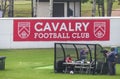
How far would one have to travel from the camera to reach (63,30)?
40656mm

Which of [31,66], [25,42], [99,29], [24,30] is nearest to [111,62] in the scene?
[31,66]

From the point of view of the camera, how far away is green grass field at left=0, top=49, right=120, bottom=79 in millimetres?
23594

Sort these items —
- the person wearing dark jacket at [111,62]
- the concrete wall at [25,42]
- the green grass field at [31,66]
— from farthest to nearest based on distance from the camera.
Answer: the concrete wall at [25,42] < the person wearing dark jacket at [111,62] < the green grass field at [31,66]

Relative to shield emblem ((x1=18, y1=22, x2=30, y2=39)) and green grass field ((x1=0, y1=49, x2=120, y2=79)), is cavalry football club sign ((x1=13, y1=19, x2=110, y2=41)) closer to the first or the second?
shield emblem ((x1=18, y1=22, x2=30, y2=39))

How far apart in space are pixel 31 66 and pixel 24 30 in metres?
12.5

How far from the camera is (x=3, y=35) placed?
40531 mm

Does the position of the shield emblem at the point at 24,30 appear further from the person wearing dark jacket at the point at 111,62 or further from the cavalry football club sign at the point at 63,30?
the person wearing dark jacket at the point at 111,62

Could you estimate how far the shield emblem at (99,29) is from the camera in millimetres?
40438

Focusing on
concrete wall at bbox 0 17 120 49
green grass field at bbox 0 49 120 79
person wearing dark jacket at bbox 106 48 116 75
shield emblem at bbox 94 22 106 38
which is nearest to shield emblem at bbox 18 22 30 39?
concrete wall at bbox 0 17 120 49

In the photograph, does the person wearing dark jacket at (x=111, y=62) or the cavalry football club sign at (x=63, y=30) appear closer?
the person wearing dark jacket at (x=111, y=62)

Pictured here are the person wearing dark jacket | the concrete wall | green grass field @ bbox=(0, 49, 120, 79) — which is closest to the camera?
green grass field @ bbox=(0, 49, 120, 79)

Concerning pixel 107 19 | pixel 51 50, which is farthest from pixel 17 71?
pixel 107 19

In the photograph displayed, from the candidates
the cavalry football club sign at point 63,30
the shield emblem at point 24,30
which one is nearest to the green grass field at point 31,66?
the shield emblem at point 24,30

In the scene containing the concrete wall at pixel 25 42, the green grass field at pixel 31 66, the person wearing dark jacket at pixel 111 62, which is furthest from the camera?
the concrete wall at pixel 25 42
